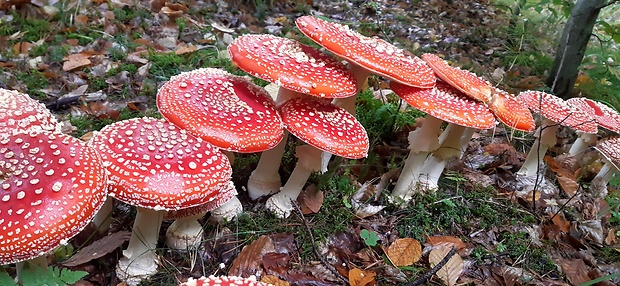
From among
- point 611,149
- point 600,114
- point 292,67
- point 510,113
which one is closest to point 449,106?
point 510,113

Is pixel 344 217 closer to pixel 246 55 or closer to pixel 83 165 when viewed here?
pixel 246 55

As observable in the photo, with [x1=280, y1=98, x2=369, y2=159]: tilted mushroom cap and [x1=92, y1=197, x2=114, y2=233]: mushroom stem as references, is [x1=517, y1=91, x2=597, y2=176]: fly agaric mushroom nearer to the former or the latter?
[x1=280, y1=98, x2=369, y2=159]: tilted mushroom cap

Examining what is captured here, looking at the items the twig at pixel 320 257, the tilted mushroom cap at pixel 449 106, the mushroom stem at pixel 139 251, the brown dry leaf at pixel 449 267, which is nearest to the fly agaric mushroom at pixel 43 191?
the mushroom stem at pixel 139 251

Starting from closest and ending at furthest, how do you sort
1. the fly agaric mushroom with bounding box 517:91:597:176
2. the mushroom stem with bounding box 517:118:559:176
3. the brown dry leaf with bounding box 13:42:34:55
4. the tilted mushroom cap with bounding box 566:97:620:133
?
the fly agaric mushroom with bounding box 517:91:597:176
the tilted mushroom cap with bounding box 566:97:620:133
the mushroom stem with bounding box 517:118:559:176
the brown dry leaf with bounding box 13:42:34:55

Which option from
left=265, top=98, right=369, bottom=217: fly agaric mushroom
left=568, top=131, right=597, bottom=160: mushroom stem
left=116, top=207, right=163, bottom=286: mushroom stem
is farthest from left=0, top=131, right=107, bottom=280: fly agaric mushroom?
left=568, top=131, right=597, bottom=160: mushroom stem

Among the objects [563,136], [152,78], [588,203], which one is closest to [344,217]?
[588,203]

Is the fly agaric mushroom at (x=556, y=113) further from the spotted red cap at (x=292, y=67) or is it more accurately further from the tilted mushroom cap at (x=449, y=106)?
the spotted red cap at (x=292, y=67)

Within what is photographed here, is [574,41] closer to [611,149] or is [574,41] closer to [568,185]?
[611,149]
